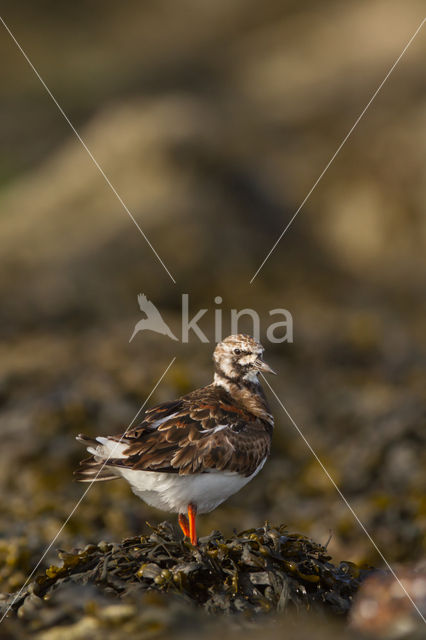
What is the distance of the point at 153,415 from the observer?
19.0 feet

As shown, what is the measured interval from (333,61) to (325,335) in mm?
30975

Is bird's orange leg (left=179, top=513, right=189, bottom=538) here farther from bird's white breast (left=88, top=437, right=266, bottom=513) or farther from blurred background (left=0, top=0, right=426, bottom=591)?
blurred background (left=0, top=0, right=426, bottom=591)

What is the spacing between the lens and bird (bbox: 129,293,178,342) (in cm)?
1408

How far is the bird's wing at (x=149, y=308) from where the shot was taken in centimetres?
1581

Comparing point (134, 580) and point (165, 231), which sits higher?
point (134, 580)

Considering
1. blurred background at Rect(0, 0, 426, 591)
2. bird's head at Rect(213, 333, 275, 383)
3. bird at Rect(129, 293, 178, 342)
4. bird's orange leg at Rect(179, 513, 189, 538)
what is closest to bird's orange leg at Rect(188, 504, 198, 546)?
bird's orange leg at Rect(179, 513, 189, 538)

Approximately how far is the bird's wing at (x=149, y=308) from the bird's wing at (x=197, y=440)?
961 cm

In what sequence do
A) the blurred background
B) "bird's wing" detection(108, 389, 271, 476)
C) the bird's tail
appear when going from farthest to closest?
the blurred background < the bird's tail < "bird's wing" detection(108, 389, 271, 476)

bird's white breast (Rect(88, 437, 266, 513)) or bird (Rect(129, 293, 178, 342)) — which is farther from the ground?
bird's white breast (Rect(88, 437, 266, 513))

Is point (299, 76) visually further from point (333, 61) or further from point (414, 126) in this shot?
point (414, 126)

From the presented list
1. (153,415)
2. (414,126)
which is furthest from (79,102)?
(153,415)

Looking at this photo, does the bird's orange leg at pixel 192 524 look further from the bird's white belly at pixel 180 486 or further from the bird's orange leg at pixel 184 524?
the bird's orange leg at pixel 184 524

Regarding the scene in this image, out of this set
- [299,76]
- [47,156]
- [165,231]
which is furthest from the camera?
[299,76]

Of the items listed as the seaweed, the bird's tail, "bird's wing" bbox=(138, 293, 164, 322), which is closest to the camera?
the seaweed
